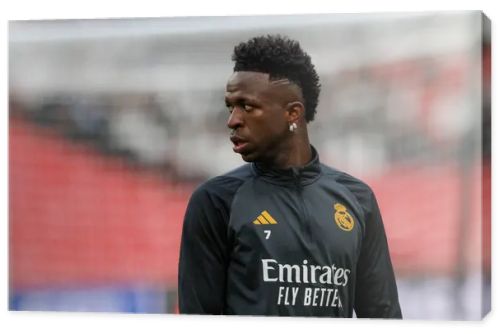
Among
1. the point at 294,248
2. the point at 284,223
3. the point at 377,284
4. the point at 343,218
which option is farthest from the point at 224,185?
the point at 377,284

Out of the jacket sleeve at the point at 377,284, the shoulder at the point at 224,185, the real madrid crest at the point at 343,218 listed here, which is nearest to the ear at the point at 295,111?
the shoulder at the point at 224,185

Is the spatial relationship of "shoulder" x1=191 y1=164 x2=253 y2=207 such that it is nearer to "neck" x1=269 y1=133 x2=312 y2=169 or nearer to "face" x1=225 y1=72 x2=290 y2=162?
"face" x1=225 y1=72 x2=290 y2=162

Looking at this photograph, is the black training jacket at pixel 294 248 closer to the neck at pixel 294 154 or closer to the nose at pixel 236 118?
the neck at pixel 294 154

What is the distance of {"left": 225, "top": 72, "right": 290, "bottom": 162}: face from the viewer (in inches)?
311

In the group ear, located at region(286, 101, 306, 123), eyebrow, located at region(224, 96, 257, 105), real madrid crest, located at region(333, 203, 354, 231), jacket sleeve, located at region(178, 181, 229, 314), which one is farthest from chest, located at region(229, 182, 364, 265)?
eyebrow, located at region(224, 96, 257, 105)

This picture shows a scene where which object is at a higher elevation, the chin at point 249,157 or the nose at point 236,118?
the nose at point 236,118

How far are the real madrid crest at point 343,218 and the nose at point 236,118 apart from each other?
2.60 ft

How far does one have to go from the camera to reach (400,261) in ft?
26.0

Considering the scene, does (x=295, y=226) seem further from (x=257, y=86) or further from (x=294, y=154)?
(x=257, y=86)

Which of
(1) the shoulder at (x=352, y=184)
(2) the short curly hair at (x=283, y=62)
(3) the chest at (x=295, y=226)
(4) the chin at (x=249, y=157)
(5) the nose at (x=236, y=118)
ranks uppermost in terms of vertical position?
(2) the short curly hair at (x=283, y=62)

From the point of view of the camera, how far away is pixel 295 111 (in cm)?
794

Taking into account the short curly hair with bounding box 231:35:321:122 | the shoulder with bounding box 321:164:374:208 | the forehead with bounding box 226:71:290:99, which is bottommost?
the shoulder with bounding box 321:164:374:208

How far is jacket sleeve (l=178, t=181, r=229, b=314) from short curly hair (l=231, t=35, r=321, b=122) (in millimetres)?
826

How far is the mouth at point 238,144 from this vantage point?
8.00 metres
